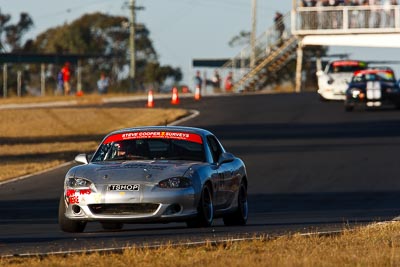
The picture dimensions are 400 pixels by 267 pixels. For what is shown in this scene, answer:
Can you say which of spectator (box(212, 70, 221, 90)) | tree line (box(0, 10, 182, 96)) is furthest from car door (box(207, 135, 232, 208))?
tree line (box(0, 10, 182, 96))

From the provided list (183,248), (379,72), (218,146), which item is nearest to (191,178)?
(218,146)

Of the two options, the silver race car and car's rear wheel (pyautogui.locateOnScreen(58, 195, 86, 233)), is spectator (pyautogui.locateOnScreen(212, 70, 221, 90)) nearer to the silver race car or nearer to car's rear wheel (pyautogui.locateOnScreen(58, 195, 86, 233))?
the silver race car

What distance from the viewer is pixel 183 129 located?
17.0 m

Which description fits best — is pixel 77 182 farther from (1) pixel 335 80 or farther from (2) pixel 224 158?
(1) pixel 335 80

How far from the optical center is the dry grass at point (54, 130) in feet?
111

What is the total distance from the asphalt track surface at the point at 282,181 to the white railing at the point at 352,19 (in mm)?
12550

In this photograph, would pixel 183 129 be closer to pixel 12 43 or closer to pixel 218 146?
pixel 218 146

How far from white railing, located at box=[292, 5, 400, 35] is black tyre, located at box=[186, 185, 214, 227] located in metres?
47.8

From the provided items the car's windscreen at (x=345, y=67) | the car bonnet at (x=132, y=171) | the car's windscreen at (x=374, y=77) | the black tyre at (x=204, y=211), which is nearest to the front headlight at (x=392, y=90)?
the car's windscreen at (x=374, y=77)

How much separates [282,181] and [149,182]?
11503mm

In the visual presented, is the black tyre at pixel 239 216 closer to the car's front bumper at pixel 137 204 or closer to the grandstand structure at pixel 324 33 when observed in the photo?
the car's front bumper at pixel 137 204

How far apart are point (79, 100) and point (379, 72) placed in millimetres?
18338

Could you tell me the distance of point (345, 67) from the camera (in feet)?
169

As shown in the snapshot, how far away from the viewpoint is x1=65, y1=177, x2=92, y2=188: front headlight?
51.5 ft
